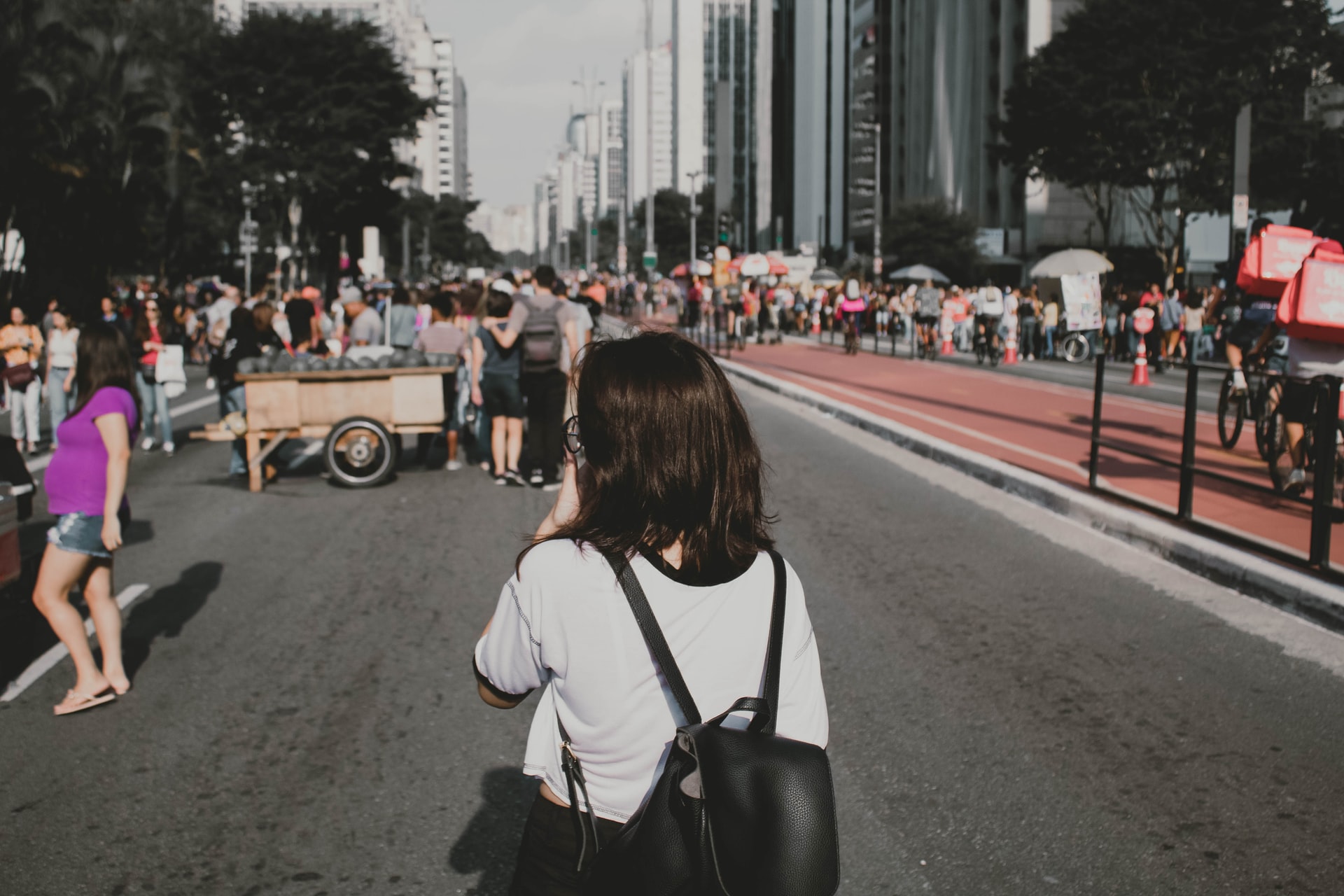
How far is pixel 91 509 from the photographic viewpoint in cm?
595

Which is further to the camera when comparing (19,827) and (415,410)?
(415,410)

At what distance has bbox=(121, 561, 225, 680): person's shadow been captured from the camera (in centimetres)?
689

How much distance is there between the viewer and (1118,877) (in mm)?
4082

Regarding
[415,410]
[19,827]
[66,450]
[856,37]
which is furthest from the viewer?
[856,37]

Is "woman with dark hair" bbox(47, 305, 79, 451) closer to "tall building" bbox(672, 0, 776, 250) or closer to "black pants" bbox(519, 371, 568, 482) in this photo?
"black pants" bbox(519, 371, 568, 482)

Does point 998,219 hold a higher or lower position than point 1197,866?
higher

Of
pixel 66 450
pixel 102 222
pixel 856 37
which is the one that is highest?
pixel 856 37

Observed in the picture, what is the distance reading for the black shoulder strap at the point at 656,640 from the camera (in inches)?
89.4

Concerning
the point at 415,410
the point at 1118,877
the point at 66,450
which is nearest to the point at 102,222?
the point at 415,410

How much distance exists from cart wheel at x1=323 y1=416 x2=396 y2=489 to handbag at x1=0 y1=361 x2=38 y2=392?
12.0ft

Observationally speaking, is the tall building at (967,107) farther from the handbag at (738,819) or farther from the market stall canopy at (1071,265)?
the handbag at (738,819)

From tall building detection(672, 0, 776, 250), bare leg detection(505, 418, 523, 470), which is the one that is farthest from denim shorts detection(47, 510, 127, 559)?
tall building detection(672, 0, 776, 250)

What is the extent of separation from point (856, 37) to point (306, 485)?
106279mm

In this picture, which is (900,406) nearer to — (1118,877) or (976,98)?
(1118,877)
